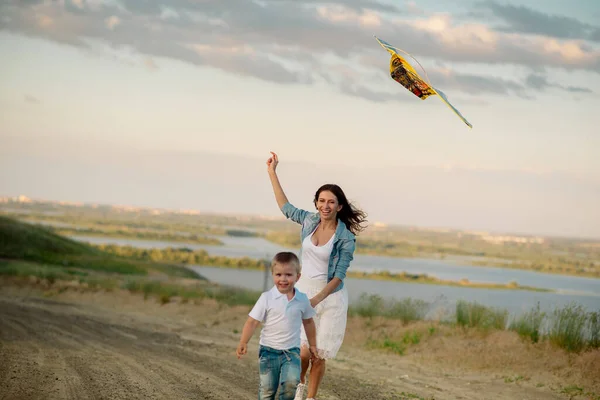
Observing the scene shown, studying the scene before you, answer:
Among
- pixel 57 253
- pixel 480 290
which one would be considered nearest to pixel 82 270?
pixel 57 253

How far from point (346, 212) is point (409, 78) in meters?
1.40

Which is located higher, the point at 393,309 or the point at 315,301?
the point at 315,301

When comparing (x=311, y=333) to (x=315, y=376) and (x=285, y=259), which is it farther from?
(x=315, y=376)

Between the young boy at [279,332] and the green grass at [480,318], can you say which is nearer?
the young boy at [279,332]

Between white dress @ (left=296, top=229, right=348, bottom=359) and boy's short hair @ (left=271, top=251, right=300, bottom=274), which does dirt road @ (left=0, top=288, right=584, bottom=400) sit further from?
boy's short hair @ (left=271, top=251, right=300, bottom=274)

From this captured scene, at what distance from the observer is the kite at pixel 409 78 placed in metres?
7.23

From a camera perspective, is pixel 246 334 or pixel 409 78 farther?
pixel 409 78

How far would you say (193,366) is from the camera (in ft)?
37.5

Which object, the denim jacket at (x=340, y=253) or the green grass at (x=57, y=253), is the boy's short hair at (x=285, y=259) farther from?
the green grass at (x=57, y=253)

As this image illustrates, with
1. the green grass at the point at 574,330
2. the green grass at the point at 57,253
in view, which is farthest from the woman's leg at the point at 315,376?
the green grass at the point at 57,253

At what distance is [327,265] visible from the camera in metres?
7.09

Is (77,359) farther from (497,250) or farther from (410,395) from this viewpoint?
(497,250)

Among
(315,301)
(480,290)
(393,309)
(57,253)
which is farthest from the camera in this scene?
(57,253)

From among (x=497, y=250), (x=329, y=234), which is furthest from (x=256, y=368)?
(x=497, y=250)
